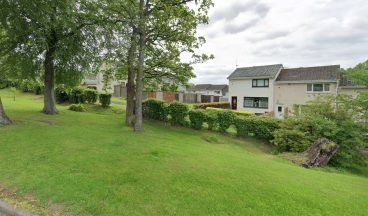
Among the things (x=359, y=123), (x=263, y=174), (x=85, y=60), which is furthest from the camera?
(x=85, y=60)

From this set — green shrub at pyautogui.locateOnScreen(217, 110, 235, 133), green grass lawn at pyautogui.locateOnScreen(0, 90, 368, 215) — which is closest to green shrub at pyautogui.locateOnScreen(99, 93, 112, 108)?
green shrub at pyautogui.locateOnScreen(217, 110, 235, 133)

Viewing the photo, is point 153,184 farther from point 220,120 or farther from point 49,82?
point 49,82

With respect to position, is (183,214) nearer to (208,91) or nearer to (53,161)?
(53,161)

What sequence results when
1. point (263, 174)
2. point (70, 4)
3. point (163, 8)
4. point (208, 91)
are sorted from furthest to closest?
point (208, 91) < point (163, 8) < point (70, 4) < point (263, 174)

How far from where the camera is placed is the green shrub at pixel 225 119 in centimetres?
1538

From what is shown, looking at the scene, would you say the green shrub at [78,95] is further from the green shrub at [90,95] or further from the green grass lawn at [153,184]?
the green grass lawn at [153,184]

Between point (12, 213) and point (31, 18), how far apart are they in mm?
8616

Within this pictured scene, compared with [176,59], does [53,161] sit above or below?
below

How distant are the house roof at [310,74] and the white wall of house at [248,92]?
1.66 metres

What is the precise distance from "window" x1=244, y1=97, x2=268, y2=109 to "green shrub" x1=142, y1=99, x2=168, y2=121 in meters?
17.9

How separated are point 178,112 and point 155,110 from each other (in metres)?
1.91

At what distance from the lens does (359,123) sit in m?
14.0

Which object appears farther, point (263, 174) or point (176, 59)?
point (176, 59)

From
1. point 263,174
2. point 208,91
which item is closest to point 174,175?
point 263,174
